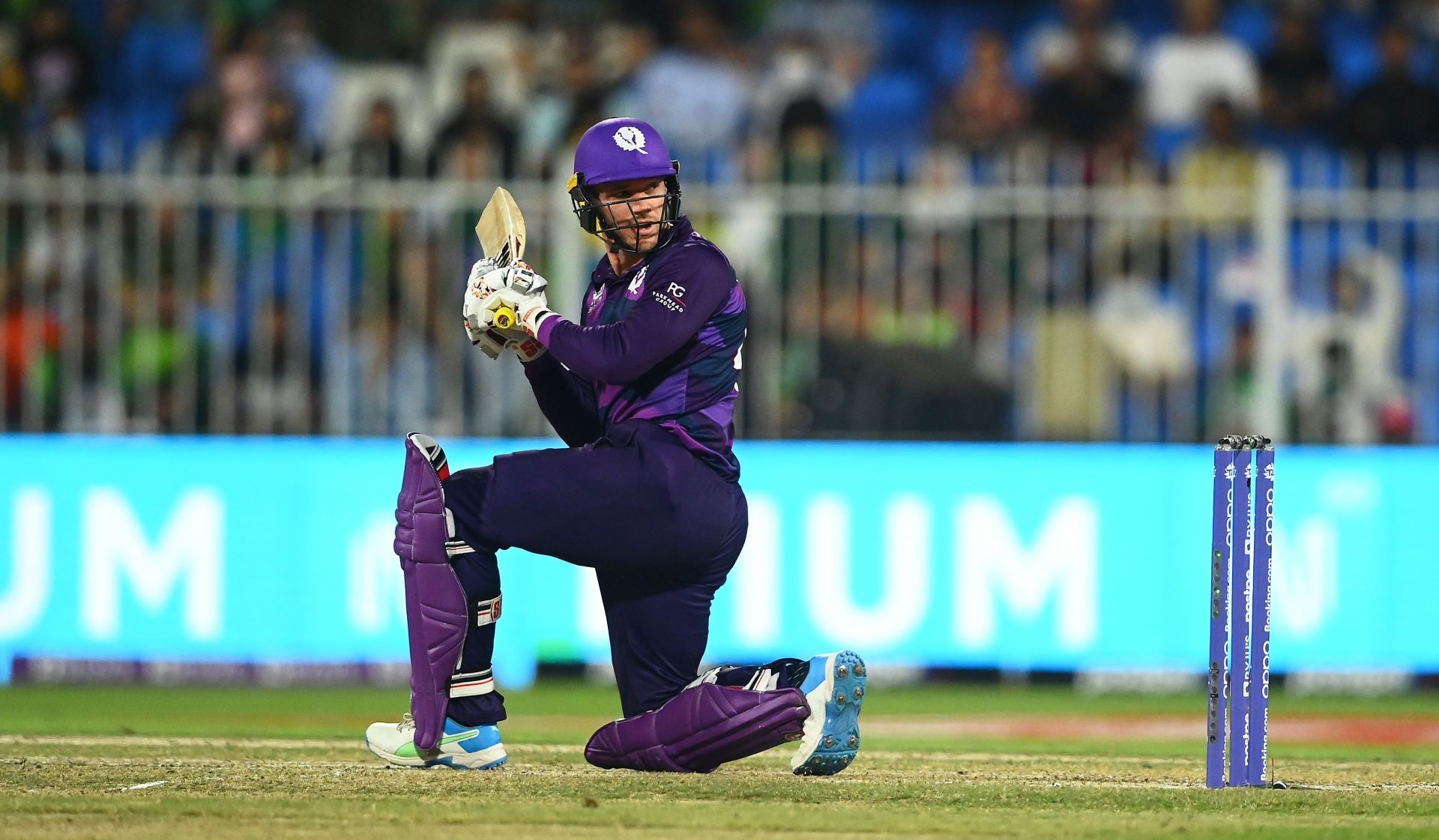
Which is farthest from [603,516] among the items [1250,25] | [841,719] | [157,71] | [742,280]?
[1250,25]

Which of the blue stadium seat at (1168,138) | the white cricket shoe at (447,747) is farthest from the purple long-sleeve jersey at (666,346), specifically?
the blue stadium seat at (1168,138)

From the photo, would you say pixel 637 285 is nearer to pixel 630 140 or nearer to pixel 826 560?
pixel 630 140

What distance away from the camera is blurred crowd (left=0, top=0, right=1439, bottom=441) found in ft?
36.2

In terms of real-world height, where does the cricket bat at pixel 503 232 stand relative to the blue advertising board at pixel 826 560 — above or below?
above

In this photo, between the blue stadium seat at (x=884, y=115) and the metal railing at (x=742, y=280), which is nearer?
the metal railing at (x=742, y=280)

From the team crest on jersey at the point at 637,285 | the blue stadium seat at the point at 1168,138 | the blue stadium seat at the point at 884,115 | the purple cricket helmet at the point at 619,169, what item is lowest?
the team crest on jersey at the point at 637,285

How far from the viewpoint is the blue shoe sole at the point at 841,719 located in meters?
6.32

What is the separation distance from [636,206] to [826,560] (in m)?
4.47

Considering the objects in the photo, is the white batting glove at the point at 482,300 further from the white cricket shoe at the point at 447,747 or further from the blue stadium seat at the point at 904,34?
the blue stadium seat at the point at 904,34

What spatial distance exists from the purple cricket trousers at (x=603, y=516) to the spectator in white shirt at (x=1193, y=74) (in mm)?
8343

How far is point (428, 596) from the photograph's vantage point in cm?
626

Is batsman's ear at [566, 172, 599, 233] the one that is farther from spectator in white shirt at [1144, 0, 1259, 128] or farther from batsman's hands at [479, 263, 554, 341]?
spectator in white shirt at [1144, 0, 1259, 128]

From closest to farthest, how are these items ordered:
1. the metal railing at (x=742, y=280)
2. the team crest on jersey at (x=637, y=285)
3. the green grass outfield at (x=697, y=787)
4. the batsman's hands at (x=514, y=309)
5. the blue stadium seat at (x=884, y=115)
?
the green grass outfield at (x=697, y=787) → the batsman's hands at (x=514, y=309) → the team crest on jersey at (x=637, y=285) → the metal railing at (x=742, y=280) → the blue stadium seat at (x=884, y=115)

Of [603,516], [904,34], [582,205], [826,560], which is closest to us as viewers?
[603,516]
